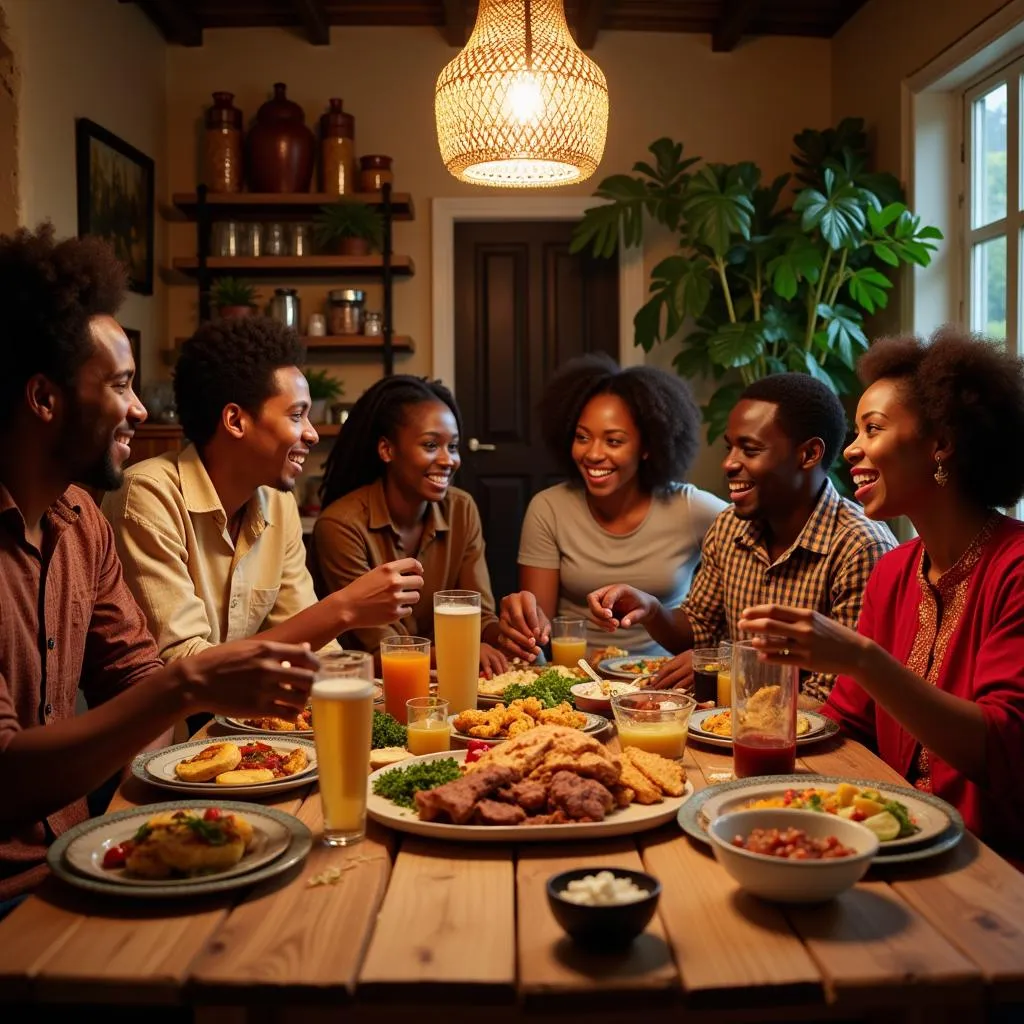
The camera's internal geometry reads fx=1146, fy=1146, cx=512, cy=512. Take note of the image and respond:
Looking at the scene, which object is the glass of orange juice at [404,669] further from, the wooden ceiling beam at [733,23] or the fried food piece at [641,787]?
the wooden ceiling beam at [733,23]

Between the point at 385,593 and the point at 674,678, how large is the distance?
1.92 ft

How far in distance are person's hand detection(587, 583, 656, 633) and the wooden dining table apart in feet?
4.26

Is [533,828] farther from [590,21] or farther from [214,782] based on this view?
[590,21]

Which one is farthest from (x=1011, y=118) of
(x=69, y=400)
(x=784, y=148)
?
(x=69, y=400)

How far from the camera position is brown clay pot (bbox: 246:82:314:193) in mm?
5316

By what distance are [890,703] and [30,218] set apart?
3.52 meters

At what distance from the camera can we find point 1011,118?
4121mm

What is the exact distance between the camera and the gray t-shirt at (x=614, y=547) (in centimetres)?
321

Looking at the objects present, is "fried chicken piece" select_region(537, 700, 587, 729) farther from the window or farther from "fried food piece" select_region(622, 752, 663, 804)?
the window

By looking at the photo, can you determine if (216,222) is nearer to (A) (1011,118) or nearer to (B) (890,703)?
(A) (1011,118)

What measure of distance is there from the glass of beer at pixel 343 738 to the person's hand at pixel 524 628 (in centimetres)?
122

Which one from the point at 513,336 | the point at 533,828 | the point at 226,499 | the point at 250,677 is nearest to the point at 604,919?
the point at 533,828

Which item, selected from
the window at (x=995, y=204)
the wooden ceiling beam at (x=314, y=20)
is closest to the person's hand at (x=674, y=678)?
the window at (x=995, y=204)

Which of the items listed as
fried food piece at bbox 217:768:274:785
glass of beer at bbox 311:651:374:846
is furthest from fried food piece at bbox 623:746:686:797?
fried food piece at bbox 217:768:274:785
